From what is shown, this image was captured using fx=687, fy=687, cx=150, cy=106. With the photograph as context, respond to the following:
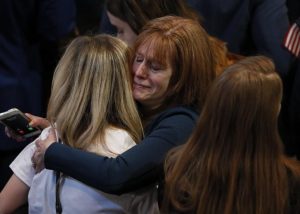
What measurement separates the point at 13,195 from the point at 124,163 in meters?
0.46

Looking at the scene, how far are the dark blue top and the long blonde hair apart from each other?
69 cm

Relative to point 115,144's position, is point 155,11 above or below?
above

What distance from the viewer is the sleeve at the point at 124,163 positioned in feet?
6.37

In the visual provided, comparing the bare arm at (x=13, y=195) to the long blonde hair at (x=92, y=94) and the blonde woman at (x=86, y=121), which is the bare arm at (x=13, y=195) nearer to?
the blonde woman at (x=86, y=121)

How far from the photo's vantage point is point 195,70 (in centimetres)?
212

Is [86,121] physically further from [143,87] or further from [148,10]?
[148,10]

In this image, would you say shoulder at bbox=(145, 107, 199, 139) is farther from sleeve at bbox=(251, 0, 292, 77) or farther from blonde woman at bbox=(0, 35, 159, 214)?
sleeve at bbox=(251, 0, 292, 77)

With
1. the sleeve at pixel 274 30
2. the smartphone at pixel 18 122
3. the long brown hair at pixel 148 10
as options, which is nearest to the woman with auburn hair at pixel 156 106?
the smartphone at pixel 18 122

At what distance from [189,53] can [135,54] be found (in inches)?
7.6

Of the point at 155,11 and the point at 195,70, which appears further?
the point at 155,11

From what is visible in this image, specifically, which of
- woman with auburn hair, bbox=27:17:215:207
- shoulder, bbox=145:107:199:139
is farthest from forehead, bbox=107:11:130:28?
shoulder, bbox=145:107:199:139

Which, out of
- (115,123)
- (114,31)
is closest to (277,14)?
(114,31)

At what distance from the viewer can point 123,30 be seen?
8.92ft

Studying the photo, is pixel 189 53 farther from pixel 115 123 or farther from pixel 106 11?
pixel 106 11
